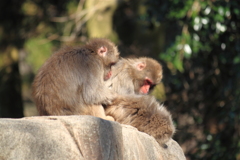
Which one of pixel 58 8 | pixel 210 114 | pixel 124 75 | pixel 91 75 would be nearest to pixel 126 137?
pixel 91 75

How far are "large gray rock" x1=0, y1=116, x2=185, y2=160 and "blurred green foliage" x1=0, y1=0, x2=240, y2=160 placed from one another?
2767 millimetres

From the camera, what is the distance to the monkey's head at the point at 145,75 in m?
5.56

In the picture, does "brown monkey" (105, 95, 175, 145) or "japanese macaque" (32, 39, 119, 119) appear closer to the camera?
"japanese macaque" (32, 39, 119, 119)

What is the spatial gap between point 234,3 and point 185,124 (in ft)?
8.74

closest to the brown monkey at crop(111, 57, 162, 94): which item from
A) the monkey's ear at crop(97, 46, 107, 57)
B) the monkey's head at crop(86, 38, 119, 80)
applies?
the monkey's head at crop(86, 38, 119, 80)

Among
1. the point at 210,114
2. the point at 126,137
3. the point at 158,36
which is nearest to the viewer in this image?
the point at 126,137

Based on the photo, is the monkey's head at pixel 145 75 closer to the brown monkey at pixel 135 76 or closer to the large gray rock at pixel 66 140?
the brown monkey at pixel 135 76

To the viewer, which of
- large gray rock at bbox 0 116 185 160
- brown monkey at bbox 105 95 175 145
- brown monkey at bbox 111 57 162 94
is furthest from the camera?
brown monkey at bbox 111 57 162 94

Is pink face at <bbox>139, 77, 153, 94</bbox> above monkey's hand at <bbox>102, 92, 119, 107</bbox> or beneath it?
beneath

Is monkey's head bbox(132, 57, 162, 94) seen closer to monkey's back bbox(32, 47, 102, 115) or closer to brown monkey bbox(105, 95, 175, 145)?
brown monkey bbox(105, 95, 175, 145)

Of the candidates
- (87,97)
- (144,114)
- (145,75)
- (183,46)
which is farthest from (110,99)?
(183,46)

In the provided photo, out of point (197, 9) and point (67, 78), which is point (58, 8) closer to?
point (197, 9)

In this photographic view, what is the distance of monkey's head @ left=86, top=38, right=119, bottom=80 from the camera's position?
487cm

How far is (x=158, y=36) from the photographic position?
8742 mm
